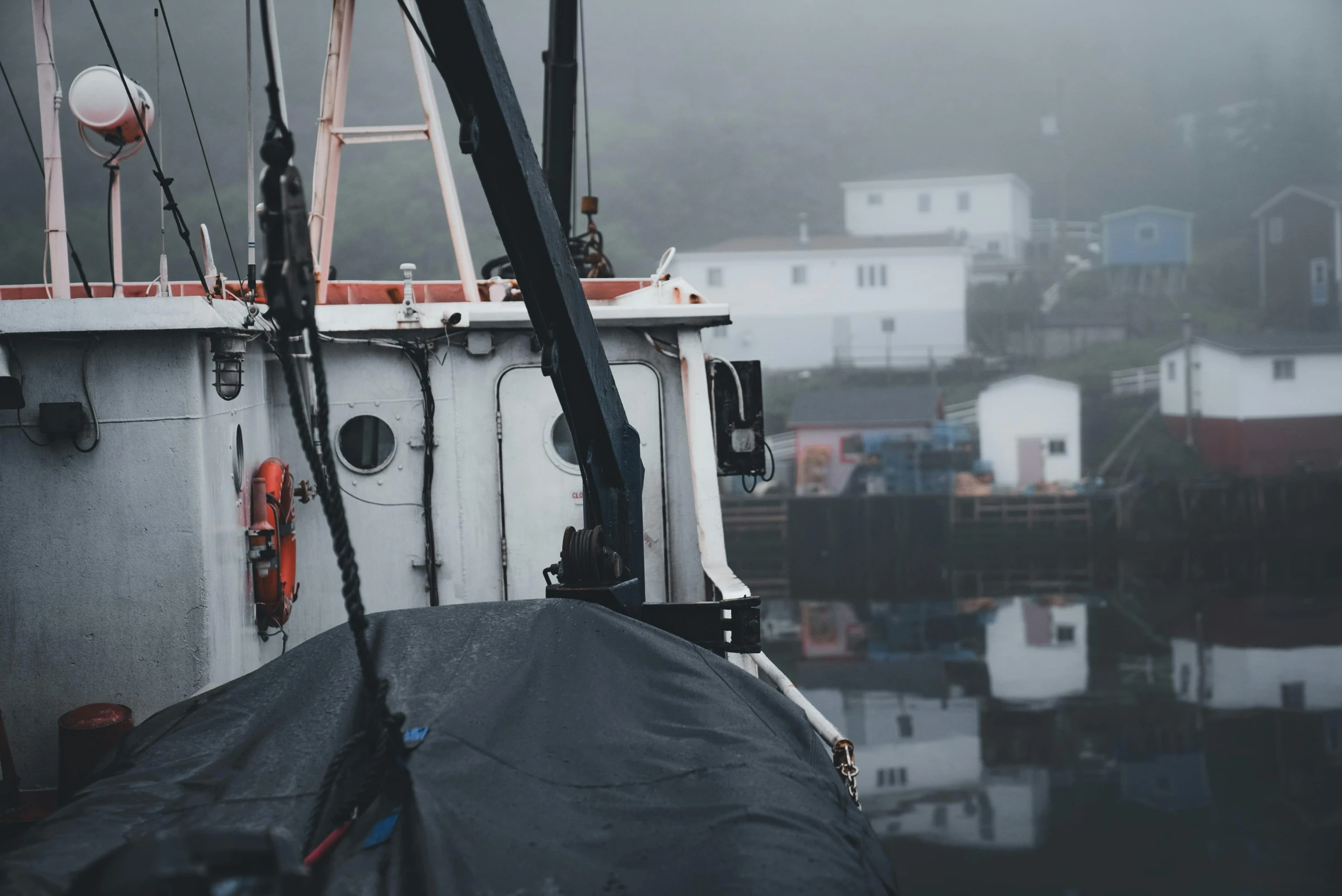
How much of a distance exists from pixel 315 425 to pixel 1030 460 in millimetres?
35910

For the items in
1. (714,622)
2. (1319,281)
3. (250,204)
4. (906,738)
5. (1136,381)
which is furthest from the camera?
(1319,281)

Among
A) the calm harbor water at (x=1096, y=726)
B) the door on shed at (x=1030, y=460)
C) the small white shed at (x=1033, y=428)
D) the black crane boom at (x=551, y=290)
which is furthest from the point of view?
the door on shed at (x=1030, y=460)

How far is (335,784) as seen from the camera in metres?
2.81

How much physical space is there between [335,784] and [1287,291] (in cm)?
6055

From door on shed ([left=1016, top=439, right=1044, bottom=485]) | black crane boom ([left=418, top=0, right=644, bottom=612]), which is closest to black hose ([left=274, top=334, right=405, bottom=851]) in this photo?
black crane boom ([left=418, top=0, right=644, bottom=612])

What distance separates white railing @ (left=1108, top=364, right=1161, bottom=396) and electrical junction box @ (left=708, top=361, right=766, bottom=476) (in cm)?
3905

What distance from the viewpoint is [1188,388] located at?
3816 cm

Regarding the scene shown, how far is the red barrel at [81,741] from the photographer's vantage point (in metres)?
4.58

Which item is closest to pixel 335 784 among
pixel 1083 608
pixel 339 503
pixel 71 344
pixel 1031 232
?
pixel 339 503

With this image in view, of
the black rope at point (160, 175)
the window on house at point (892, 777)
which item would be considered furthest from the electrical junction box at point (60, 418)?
the window on house at point (892, 777)

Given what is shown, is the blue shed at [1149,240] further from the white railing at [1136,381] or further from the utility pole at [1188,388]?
the utility pole at [1188,388]

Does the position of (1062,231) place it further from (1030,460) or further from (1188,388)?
(1030,460)

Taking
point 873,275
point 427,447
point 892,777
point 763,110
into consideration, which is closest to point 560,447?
point 427,447

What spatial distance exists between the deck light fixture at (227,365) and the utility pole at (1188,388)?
3767 cm
